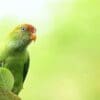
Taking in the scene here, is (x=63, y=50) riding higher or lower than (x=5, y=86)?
lower

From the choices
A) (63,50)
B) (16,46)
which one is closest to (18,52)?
(16,46)

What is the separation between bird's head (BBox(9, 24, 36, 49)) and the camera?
1.24 meters

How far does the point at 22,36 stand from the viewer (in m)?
1.25

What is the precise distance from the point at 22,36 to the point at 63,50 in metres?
0.24

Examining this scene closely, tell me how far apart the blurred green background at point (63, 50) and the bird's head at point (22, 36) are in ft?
0.46

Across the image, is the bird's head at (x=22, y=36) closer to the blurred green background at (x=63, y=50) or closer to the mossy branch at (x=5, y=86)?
the blurred green background at (x=63, y=50)

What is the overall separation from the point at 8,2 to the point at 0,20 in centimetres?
9

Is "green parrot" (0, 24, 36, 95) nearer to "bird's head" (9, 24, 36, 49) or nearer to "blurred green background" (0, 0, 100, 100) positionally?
"bird's head" (9, 24, 36, 49)

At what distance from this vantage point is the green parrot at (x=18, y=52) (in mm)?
1211

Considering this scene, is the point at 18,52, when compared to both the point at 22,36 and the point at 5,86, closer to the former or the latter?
the point at 22,36

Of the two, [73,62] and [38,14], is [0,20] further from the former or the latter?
[73,62]

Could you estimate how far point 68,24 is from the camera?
4.78ft

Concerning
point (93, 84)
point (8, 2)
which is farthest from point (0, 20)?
point (93, 84)

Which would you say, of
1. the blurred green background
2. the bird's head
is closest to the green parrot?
the bird's head
